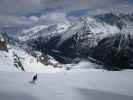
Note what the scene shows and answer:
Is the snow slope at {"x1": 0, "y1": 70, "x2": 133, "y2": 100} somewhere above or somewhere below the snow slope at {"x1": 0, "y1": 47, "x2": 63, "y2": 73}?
above

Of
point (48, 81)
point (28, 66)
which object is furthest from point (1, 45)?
point (48, 81)

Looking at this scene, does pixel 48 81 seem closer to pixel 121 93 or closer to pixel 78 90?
pixel 78 90

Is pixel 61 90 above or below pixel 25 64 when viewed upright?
above

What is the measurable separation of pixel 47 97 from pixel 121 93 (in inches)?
321

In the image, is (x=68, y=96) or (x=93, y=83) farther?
(x=93, y=83)

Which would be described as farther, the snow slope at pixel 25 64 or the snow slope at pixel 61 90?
the snow slope at pixel 25 64

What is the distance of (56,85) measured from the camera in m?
24.5

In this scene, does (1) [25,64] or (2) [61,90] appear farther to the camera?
(1) [25,64]

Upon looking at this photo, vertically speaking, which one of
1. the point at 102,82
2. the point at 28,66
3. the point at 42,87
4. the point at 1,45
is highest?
the point at 42,87

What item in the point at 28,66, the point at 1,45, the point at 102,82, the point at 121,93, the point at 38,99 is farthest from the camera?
the point at 28,66

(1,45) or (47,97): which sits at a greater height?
(47,97)

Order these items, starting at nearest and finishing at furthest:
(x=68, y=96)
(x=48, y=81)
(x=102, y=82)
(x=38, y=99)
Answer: (x=38, y=99), (x=68, y=96), (x=48, y=81), (x=102, y=82)

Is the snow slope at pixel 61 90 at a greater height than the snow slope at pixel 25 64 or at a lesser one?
greater

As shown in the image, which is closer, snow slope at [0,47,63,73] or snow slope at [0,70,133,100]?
snow slope at [0,70,133,100]
